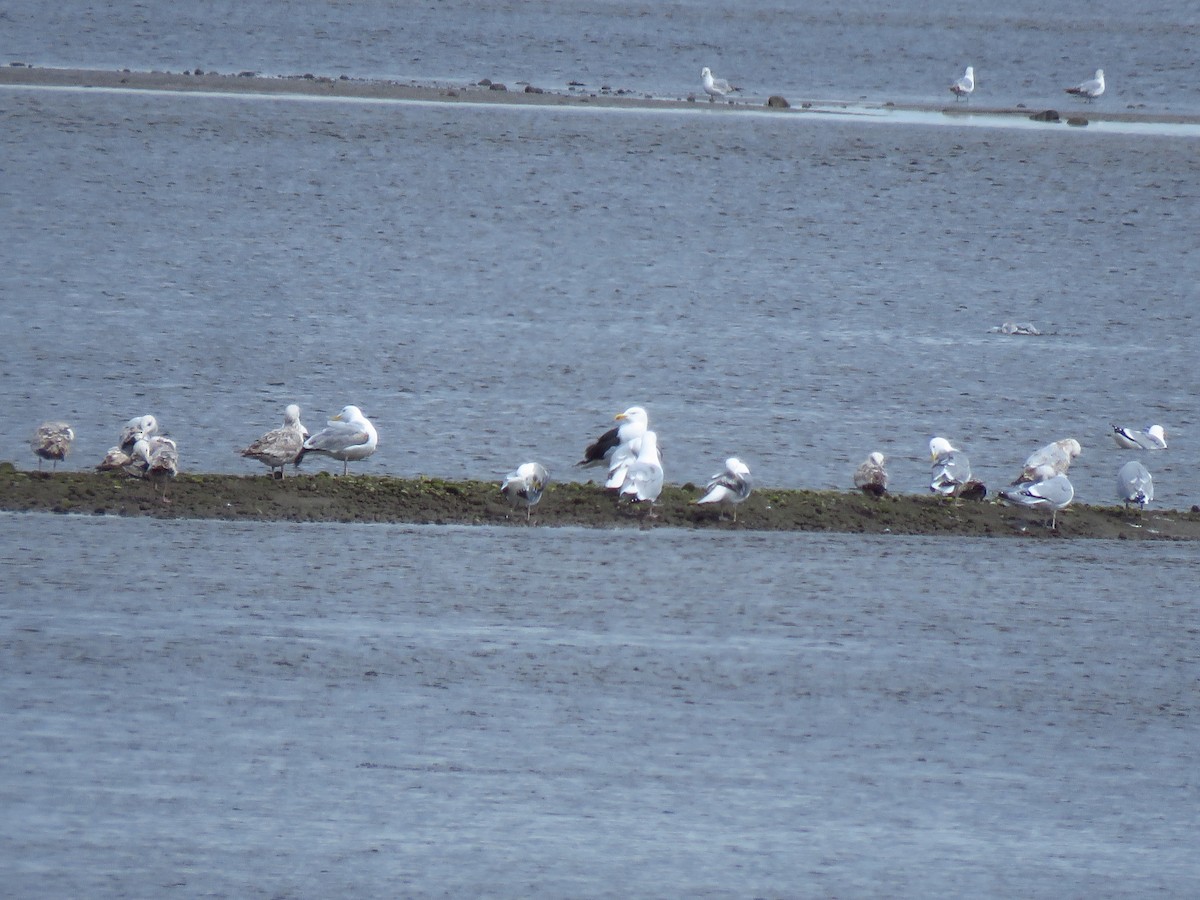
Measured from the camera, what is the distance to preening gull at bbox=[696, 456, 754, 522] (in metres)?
12.2

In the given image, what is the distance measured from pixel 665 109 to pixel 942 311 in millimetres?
14457

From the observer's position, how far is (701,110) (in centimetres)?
3444

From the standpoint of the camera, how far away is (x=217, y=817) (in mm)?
7770

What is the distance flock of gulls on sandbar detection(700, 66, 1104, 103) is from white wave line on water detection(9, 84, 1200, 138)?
398 mm

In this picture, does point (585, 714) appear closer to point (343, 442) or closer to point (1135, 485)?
point (343, 442)

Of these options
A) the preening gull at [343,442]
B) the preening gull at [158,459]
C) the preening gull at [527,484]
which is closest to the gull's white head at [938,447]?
the preening gull at [527,484]

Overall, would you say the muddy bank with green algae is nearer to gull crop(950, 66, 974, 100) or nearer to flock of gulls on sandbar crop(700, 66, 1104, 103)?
flock of gulls on sandbar crop(700, 66, 1104, 103)

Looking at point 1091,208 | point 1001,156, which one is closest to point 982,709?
point 1091,208

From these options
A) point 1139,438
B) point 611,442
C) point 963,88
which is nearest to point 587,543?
point 611,442

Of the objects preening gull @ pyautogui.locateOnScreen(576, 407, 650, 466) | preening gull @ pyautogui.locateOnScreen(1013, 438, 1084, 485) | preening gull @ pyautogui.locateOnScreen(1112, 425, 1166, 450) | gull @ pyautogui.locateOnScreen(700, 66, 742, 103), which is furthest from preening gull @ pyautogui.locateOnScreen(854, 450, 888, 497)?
gull @ pyautogui.locateOnScreen(700, 66, 742, 103)

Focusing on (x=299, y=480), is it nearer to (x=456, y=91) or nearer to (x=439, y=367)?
(x=439, y=367)

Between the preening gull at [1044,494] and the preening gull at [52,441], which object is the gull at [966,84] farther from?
the preening gull at [52,441]

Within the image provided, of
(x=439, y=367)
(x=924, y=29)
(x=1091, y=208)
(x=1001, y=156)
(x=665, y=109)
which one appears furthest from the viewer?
(x=924, y=29)

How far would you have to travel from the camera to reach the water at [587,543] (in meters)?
7.89
